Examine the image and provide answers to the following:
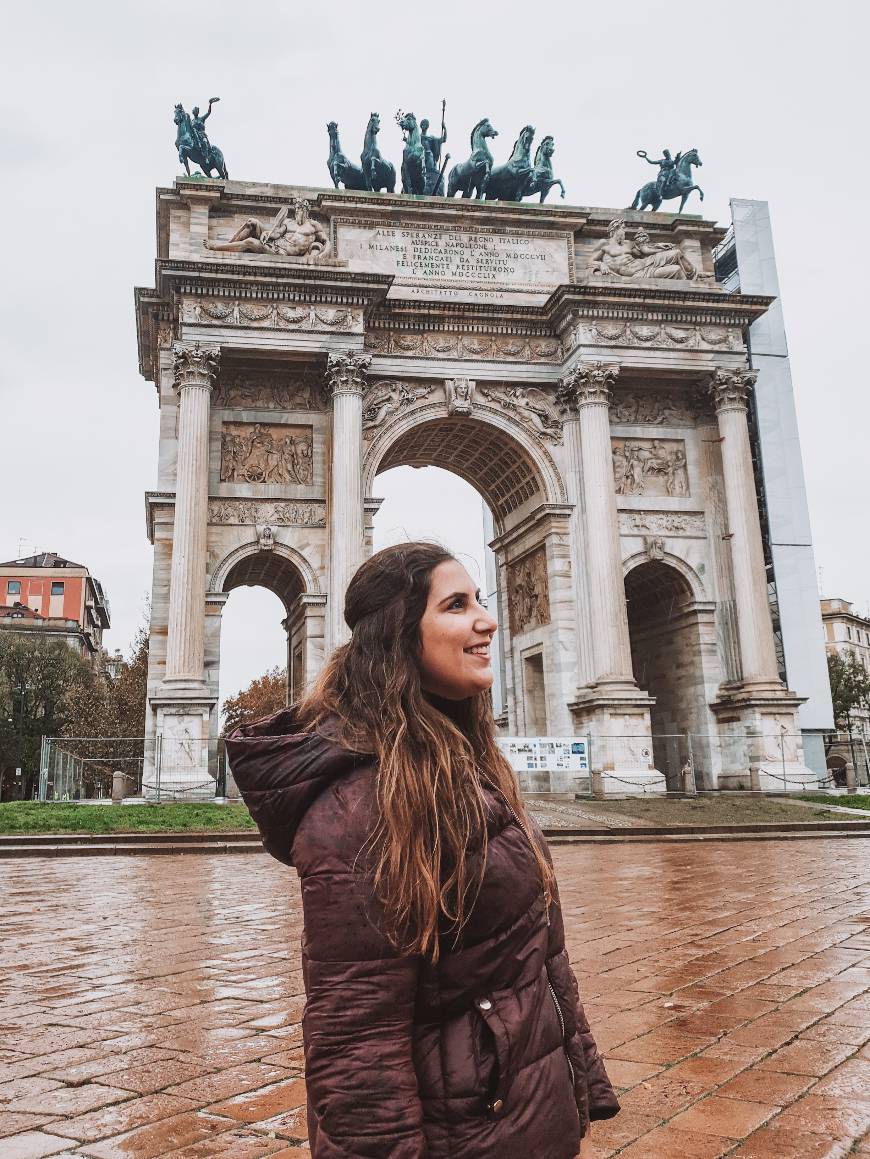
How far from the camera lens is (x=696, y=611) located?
→ 27359 millimetres

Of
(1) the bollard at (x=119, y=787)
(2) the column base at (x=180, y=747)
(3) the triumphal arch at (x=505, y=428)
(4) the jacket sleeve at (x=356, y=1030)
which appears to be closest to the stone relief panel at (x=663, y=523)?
(3) the triumphal arch at (x=505, y=428)

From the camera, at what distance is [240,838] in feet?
52.7

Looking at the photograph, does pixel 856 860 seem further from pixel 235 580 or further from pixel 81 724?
pixel 81 724

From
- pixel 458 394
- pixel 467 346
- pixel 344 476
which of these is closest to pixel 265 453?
pixel 344 476

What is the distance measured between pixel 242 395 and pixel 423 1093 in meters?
26.2

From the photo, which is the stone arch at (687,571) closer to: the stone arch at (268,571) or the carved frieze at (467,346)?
the carved frieze at (467,346)

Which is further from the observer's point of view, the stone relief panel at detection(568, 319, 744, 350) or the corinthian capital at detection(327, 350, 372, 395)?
the stone relief panel at detection(568, 319, 744, 350)

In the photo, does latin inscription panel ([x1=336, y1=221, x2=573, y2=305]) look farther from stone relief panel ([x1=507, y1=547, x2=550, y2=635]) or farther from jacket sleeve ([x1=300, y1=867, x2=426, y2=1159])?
jacket sleeve ([x1=300, y1=867, x2=426, y2=1159])

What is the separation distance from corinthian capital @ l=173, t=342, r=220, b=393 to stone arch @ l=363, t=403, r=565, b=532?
470 cm

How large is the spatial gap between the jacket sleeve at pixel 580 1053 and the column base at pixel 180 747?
69.3ft

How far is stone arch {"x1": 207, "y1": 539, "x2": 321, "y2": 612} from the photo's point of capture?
25.3 m

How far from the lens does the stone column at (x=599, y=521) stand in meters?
25.0

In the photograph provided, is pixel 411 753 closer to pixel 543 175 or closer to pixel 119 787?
pixel 119 787

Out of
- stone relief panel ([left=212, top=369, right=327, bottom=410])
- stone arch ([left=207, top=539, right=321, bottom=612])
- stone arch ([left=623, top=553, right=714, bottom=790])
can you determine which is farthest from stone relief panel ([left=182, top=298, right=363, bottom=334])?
stone arch ([left=623, top=553, right=714, bottom=790])
